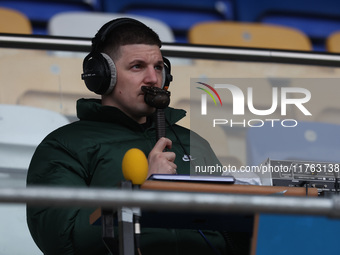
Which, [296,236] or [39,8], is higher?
[39,8]

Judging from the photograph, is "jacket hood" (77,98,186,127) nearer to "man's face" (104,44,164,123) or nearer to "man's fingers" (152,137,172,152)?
"man's face" (104,44,164,123)

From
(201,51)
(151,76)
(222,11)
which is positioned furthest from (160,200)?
(222,11)

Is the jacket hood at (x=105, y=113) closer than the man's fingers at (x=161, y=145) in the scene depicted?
No

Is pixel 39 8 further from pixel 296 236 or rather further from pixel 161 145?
pixel 296 236

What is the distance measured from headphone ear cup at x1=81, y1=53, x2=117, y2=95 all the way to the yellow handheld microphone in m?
0.55

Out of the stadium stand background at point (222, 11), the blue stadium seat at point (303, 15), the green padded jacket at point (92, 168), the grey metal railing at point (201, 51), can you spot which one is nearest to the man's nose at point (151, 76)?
the green padded jacket at point (92, 168)

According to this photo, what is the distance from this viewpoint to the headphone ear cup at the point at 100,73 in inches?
70.1

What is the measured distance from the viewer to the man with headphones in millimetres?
1472

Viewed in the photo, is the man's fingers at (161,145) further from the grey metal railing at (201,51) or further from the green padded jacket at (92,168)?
the grey metal railing at (201,51)

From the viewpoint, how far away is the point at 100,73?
1.77m

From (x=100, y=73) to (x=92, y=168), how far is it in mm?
253

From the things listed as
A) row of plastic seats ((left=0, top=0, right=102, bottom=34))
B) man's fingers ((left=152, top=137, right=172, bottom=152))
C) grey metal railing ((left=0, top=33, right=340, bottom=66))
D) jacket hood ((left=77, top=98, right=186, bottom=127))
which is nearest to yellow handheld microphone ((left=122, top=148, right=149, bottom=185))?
man's fingers ((left=152, top=137, right=172, bottom=152))

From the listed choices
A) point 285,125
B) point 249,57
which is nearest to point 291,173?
point 285,125

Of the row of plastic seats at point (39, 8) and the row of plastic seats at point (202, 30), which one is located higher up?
the row of plastic seats at point (39, 8)
